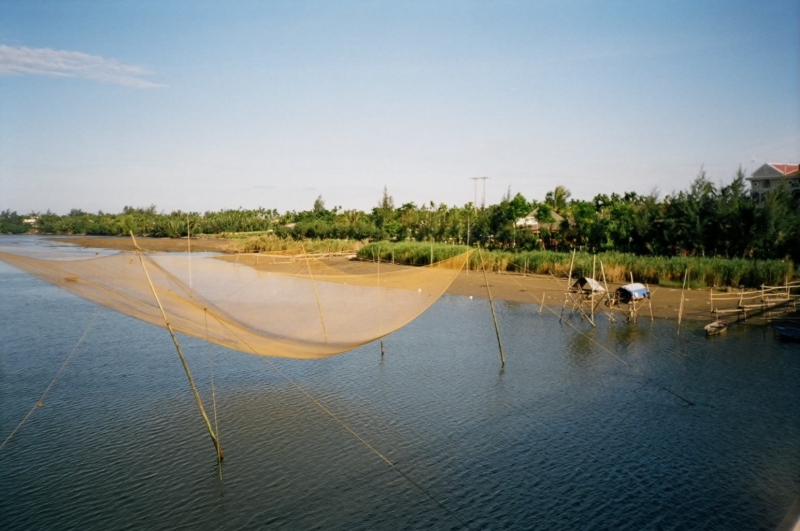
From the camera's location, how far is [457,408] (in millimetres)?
9203

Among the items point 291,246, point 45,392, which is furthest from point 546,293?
point 291,246

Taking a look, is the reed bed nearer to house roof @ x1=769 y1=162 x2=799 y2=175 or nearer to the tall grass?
the tall grass

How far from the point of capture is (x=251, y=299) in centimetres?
975

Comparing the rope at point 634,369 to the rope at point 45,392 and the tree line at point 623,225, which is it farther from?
the rope at point 45,392

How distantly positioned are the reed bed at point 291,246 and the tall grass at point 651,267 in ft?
30.1

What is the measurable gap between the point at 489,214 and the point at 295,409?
24881 millimetres

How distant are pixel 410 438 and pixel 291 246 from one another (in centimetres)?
2983

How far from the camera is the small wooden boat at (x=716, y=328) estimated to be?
14.2 metres

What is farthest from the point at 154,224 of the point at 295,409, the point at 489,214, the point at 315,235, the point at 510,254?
the point at 295,409

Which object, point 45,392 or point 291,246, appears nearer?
point 45,392

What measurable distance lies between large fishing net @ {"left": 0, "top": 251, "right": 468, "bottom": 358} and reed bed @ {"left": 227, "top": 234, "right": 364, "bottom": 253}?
69.5ft

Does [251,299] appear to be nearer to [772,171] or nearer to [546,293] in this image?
[546,293]

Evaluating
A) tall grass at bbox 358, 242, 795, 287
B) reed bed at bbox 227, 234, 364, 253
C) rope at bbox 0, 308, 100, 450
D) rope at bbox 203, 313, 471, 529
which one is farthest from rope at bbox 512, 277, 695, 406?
reed bed at bbox 227, 234, 364, 253

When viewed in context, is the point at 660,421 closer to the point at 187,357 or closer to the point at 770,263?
the point at 187,357
